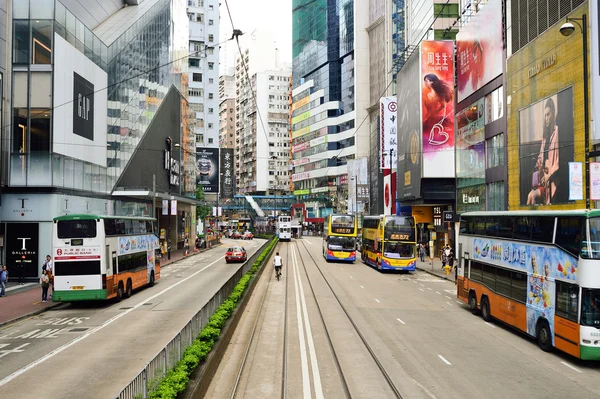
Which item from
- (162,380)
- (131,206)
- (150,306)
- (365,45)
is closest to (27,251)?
(150,306)

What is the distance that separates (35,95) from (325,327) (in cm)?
2446

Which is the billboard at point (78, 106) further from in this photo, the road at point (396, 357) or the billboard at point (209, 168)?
the billboard at point (209, 168)

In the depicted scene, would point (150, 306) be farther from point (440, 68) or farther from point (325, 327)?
point (440, 68)

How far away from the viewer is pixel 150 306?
23203mm

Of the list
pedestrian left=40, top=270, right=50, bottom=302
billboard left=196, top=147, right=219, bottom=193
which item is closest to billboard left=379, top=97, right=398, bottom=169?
billboard left=196, top=147, right=219, bottom=193

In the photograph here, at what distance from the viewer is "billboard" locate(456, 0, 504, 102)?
3856cm

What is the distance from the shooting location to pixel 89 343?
1592cm

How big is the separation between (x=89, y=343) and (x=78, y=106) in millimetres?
23922

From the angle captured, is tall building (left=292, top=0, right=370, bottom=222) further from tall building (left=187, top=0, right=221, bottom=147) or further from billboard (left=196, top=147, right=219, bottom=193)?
billboard (left=196, top=147, right=219, bottom=193)

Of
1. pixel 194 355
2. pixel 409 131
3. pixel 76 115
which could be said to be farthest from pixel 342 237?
pixel 194 355

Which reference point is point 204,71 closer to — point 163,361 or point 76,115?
point 76,115

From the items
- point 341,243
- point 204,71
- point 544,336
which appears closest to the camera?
point 544,336

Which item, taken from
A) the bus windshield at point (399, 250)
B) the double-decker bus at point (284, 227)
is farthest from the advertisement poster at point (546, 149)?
the double-decker bus at point (284, 227)

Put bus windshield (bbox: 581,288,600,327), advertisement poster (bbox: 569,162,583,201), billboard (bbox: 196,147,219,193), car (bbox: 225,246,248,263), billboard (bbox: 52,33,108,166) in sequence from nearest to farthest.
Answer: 1. bus windshield (bbox: 581,288,600,327)
2. advertisement poster (bbox: 569,162,583,201)
3. billboard (bbox: 52,33,108,166)
4. car (bbox: 225,246,248,263)
5. billboard (bbox: 196,147,219,193)
